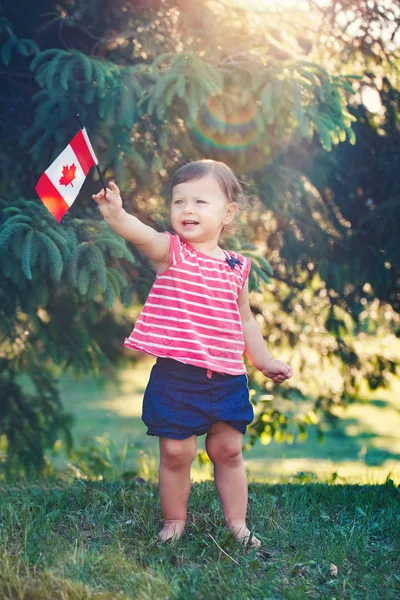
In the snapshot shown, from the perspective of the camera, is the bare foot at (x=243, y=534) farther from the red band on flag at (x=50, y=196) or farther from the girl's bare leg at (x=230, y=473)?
the red band on flag at (x=50, y=196)

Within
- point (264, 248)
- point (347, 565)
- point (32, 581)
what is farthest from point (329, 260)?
point (32, 581)

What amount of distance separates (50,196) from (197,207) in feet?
1.87

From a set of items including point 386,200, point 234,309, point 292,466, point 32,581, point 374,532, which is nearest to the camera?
point 32,581

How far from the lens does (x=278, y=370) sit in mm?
3090

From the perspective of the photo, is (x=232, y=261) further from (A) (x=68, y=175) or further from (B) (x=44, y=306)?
(B) (x=44, y=306)

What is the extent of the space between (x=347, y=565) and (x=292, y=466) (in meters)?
5.37

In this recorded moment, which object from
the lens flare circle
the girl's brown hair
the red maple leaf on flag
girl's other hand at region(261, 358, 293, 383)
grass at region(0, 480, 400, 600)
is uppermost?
the lens flare circle

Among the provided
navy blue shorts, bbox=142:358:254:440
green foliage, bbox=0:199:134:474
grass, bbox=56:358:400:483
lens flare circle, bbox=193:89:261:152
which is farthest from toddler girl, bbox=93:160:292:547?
grass, bbox=56:358:400:483

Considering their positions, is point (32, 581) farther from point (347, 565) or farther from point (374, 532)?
point (374, 532)

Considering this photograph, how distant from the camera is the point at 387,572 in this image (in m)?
2.70

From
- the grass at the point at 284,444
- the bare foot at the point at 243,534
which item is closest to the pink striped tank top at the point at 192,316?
the bare foot at the point at 243,534

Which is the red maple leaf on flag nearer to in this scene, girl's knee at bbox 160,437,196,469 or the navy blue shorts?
the navy blue shorts

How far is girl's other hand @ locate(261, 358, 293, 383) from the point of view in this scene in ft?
10.1

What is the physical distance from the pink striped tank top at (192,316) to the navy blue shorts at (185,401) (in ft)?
0.24
